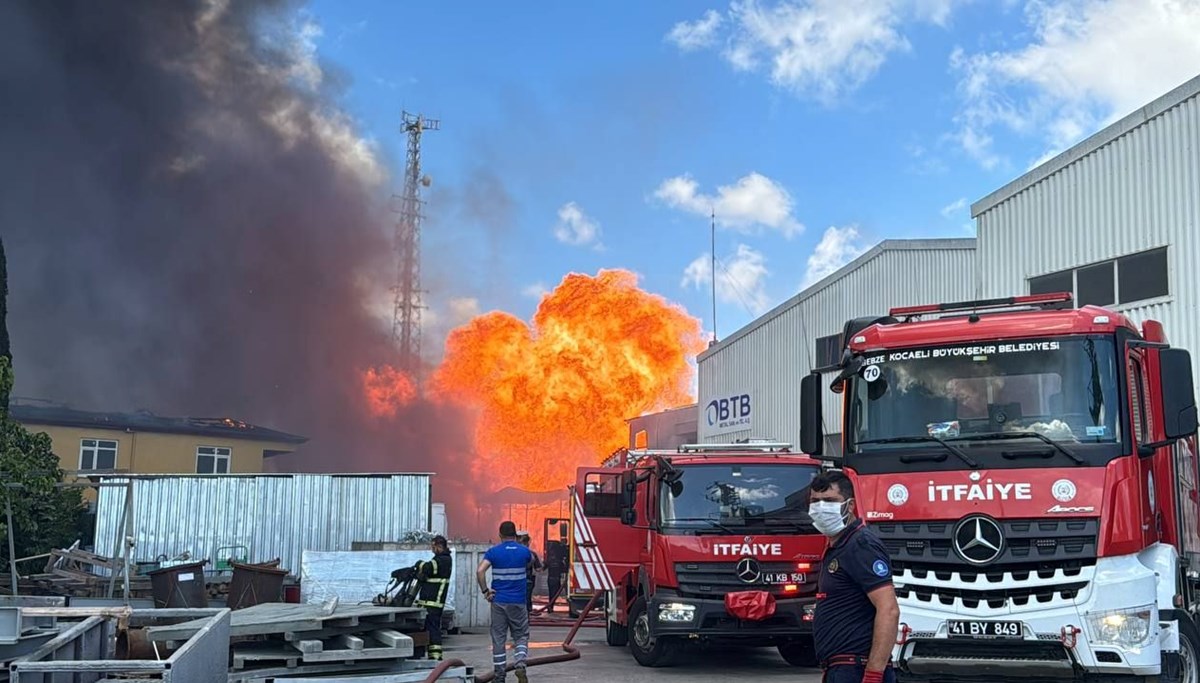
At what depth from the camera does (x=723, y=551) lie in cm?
1156

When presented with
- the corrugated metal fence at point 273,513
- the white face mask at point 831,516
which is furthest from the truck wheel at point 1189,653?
the corrugated metal fence at point 273,513

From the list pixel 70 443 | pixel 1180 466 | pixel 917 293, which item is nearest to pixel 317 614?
pixel 1180 466

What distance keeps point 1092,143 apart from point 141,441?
34.2 metres

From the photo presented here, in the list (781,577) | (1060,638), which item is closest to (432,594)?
(781,577)

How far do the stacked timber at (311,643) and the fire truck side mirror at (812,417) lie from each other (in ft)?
14.0

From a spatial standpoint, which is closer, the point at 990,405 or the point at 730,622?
the point at 990,405

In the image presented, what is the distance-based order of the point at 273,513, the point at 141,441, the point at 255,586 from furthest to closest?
the point at 141,441 → the point at 273,513 → the point at 255,586

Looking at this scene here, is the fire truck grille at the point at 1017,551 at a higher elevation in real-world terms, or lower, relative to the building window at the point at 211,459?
lower

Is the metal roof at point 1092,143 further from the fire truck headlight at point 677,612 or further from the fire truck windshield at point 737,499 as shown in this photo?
the fire truck headlight at point 677,612

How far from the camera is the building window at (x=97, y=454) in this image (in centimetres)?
3819

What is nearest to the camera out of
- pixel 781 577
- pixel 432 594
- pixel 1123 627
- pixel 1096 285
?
pixel 1123 627

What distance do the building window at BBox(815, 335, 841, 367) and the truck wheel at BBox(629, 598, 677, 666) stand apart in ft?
33.1

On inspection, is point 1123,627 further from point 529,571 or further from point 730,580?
point 529,571

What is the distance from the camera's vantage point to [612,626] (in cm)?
1456
